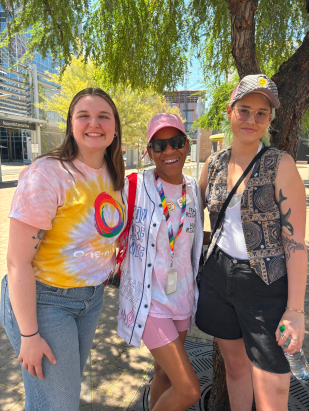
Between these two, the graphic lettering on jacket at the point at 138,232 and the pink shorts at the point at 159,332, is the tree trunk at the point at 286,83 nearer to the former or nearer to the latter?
the graphic lettering on jacket at the point at 138,232

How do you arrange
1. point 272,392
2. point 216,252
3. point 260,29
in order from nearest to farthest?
point 272,392 → point 216,252 → point 260,29

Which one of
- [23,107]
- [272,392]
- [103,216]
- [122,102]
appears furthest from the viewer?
[23,107]

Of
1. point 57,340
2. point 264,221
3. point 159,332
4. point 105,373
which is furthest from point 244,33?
point 105,373

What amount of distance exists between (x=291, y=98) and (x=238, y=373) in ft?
6.62

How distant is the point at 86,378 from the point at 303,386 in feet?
6.72

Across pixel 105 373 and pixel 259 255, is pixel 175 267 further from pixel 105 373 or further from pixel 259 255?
pixel 105 373

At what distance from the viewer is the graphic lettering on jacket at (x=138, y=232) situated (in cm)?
198

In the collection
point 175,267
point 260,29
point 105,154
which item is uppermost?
point 260,29

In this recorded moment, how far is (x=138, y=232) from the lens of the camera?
6.57ft

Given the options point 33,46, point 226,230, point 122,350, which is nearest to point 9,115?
point 33,46

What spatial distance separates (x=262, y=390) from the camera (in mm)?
1616

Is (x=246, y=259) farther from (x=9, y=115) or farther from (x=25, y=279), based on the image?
(x=9, y=115)

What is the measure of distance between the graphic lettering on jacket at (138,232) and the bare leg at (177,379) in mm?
602

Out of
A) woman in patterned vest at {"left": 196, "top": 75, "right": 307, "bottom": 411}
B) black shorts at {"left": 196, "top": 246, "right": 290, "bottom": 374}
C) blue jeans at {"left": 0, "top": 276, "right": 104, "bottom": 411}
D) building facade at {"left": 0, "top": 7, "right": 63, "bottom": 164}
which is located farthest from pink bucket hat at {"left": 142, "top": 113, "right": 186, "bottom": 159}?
building facade at {"left": 0, "top": 7, "right": 63, "bottom": 164}
